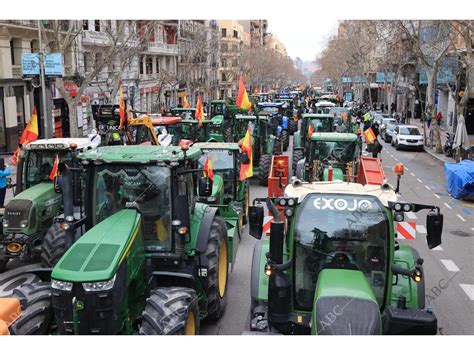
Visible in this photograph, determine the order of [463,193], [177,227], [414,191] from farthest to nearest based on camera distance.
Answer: [414,191], [463,193], [177,227]

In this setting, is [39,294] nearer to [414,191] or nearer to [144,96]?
[414,191]

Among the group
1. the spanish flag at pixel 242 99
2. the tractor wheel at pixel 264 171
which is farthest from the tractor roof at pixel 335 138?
the spanish flag at pixel 242 99

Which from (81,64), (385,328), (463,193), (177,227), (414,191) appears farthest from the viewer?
(81,64)

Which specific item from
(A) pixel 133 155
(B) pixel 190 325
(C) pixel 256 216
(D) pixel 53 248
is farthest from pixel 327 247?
(D) pixel 53 248

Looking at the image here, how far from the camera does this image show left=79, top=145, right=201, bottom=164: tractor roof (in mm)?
7289

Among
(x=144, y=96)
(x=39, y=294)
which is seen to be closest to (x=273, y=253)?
(x=39, y=294)

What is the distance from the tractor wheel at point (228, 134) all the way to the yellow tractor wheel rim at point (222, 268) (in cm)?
1384

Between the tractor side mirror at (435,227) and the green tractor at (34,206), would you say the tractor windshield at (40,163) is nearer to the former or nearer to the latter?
the green tractor at (34,206)

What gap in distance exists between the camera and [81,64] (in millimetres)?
36500

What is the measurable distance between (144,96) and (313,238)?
152ft

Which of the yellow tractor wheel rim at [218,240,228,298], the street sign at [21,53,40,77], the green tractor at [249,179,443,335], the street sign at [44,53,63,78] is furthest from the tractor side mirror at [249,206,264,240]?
the street sign at [21,53,40,77]

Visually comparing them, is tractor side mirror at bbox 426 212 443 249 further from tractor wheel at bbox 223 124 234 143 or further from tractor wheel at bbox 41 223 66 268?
tractor wheel at bbox 223 124 234 143

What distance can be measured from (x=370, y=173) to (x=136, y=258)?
9214 mm

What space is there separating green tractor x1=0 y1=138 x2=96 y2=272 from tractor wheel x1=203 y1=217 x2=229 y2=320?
2.63 m
